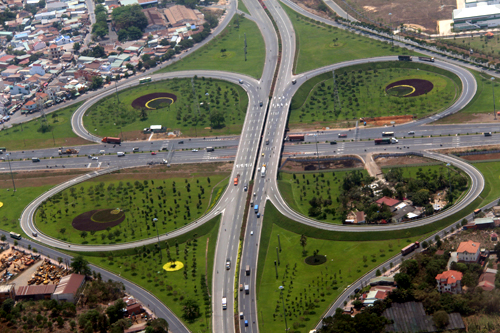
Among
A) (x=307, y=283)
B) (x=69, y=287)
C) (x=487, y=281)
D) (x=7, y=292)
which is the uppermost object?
(x=487, y=281)

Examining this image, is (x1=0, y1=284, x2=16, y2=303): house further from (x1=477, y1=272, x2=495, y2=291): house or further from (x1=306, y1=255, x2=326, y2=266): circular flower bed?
(x1=477, y1=272, x2=495, y2=291): house

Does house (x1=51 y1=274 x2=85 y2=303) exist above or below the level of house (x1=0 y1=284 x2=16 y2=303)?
below

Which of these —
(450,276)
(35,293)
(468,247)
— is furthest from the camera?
(35,293)

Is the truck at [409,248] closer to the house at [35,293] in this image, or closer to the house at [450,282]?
the house at [450,282]

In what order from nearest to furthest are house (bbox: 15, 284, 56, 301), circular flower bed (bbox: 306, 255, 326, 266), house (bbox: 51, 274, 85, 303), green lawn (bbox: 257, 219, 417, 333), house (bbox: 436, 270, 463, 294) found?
house (bbox: 436, 270, 463, 294), green lawn (bbox: 257, 219, 417, 333), house (bbox: 51, 274, 85, 303), house (bbox: 15, 284, 56, 301), circular flower bed (bbox: 306, 255, 326, 266)

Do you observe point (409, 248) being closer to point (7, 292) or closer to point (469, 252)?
point (469, 252)

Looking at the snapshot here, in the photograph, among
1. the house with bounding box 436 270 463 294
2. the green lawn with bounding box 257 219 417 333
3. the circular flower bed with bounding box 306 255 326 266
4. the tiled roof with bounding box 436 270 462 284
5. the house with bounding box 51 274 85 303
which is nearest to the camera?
the house with bounding box 436 270 463 294

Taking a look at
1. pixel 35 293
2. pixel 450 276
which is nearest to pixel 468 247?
pixel 450 276

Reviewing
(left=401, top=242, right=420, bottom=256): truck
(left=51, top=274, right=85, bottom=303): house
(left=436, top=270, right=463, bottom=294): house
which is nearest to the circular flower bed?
(left=401, top=242, right=420, bottom=256): truck

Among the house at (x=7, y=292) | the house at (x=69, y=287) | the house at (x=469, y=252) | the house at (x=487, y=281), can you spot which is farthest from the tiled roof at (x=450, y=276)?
the house at (x=7, y=292)
